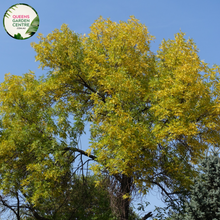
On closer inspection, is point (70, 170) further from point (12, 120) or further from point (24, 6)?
point (24, 6)

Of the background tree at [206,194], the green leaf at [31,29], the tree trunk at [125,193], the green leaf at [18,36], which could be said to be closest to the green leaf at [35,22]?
the green leaf at [31,29]

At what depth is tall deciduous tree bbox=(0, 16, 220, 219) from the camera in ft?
39.7

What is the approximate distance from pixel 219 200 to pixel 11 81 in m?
12.5

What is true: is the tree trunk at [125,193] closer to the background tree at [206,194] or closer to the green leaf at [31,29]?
the background tree at [206,194]

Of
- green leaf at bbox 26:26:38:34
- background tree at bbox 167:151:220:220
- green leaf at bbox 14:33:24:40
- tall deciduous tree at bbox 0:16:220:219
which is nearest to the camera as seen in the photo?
background tree at bbox 167:151:220:220

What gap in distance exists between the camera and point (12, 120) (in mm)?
16219

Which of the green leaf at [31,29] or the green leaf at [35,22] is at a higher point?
the green leaf at [35,22]

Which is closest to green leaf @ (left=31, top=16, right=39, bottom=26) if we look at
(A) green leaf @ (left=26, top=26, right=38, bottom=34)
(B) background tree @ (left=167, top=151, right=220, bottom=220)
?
(A) green leaf @ (left=26, top=26, right=38, bottom=34)

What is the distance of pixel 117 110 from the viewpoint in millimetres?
12234

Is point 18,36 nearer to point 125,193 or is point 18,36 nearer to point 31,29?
point 31,29

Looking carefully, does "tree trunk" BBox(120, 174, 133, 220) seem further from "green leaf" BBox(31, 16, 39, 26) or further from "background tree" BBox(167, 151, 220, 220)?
"green leaf" BBox(31, 16, 39, 26)

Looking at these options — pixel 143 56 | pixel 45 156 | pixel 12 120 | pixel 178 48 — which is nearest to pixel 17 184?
pixel 45 156

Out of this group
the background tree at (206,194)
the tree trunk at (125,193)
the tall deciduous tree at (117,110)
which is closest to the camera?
the background tree at (206,194)

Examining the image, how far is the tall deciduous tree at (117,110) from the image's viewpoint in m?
→ 12.1
